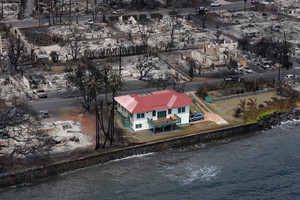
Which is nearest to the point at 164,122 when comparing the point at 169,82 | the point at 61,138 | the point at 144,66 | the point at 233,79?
the point at 61,138

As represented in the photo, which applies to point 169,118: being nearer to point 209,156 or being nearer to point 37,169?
point 209,156

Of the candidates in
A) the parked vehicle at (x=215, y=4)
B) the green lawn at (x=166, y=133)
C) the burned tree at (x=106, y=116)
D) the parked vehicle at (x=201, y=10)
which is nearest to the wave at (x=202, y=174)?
the green lawn at (x=166, y=133)

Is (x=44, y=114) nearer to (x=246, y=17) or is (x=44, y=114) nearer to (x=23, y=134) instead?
(x=23, y=134)

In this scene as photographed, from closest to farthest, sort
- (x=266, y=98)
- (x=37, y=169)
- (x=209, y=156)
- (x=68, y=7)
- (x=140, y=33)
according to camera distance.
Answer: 1. (x=37, y=169)
2. (x=209, y=156)
3. (x=266, y=98)
4. (x=140, y=33)
5. (x=68, y=7)

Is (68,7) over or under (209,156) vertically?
over

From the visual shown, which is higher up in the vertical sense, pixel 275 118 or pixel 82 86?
pixel 82 86

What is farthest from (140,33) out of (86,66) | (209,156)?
(209,156)

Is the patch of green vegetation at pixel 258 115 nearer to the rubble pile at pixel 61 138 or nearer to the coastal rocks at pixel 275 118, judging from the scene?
the coastal rocks at pixel 275 118
